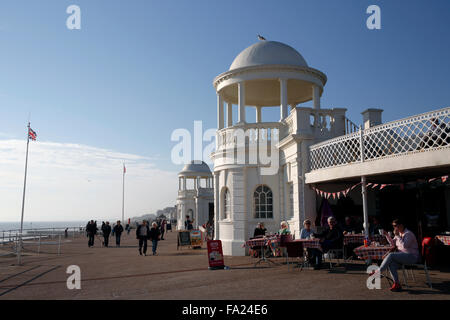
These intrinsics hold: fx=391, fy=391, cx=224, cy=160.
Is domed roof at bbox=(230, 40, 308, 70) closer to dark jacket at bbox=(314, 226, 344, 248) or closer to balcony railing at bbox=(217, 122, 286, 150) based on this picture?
balcony railing at bbox=(217, 122, 286, 150)

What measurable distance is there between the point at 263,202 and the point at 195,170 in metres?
29.8

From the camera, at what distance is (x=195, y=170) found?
151ft

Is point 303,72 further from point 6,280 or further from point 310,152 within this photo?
point 6,280

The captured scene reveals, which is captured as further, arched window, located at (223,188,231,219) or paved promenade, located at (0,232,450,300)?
arched window, located at (223,188,231,219)

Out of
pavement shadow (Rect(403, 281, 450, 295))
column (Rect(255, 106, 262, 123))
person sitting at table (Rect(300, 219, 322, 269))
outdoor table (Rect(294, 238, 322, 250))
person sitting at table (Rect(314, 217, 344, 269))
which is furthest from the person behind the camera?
column (Rect(255, 106, 262, 123))

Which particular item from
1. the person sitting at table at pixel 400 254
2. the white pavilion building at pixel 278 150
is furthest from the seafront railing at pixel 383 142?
the person sitting at table at pixel 400 254

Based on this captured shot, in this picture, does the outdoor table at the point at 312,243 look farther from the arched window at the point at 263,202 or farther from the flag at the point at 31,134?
the flag at the point at 31,134

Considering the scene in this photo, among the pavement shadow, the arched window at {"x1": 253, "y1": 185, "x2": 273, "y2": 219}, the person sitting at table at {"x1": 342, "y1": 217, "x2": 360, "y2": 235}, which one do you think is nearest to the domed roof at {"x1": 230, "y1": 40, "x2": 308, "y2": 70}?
the arched window at {"x1": 253, "y1": 185, "x2": 273, "y2": 219}

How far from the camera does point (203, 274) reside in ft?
35.4

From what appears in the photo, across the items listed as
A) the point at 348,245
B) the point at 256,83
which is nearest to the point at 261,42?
the point at 256,83

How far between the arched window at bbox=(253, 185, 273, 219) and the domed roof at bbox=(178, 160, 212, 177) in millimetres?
29070

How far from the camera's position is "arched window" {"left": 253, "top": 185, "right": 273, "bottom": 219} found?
16.7 metres

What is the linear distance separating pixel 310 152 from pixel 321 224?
96.1 inches

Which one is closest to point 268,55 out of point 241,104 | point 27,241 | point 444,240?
point 241,104
